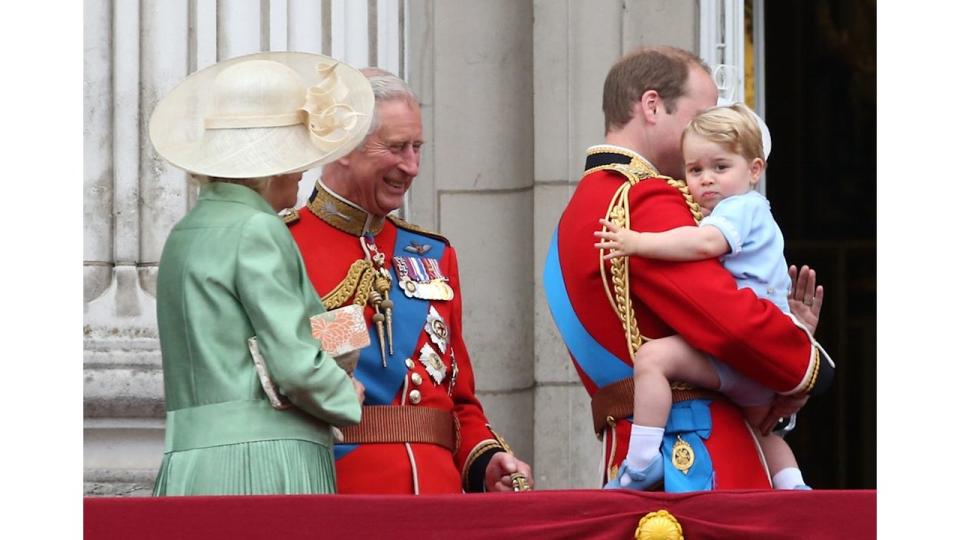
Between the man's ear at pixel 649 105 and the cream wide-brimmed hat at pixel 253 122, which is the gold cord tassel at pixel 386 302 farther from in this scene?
the man's ear at pixel 649 105

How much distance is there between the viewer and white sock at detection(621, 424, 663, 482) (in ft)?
16.3

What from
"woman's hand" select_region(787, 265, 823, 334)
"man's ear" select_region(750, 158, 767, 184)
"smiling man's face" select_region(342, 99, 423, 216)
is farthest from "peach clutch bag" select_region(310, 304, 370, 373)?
"woman's hand" select_region(787, 265, 823, 334)

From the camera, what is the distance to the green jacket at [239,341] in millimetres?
4559

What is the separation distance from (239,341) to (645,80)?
1.31 metres

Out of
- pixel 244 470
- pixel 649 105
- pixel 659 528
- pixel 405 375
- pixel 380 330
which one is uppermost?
pixel 649 105

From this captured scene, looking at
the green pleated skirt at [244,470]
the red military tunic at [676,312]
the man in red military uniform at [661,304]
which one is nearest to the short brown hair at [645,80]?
the man in red military uniform at [661,304]

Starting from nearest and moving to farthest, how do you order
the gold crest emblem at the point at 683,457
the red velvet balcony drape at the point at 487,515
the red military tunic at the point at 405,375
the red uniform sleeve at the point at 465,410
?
the red velvet balcony drape at the point at 487,515 → the gold crest emblem at the point at 683,457 → the red military tunic at the point at 405,375 → the red uniform sleeve at the point at 465,410

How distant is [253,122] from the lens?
4750 millimetres

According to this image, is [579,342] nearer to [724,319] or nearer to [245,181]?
[724,319]

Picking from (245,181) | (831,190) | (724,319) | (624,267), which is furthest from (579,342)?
(831,190)

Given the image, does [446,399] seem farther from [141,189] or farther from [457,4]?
[457,4]

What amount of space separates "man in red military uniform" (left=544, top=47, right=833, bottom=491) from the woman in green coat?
2.31 ft

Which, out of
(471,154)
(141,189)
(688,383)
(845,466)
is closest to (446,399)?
(688,383)

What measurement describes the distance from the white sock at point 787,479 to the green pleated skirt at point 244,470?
1176mm
